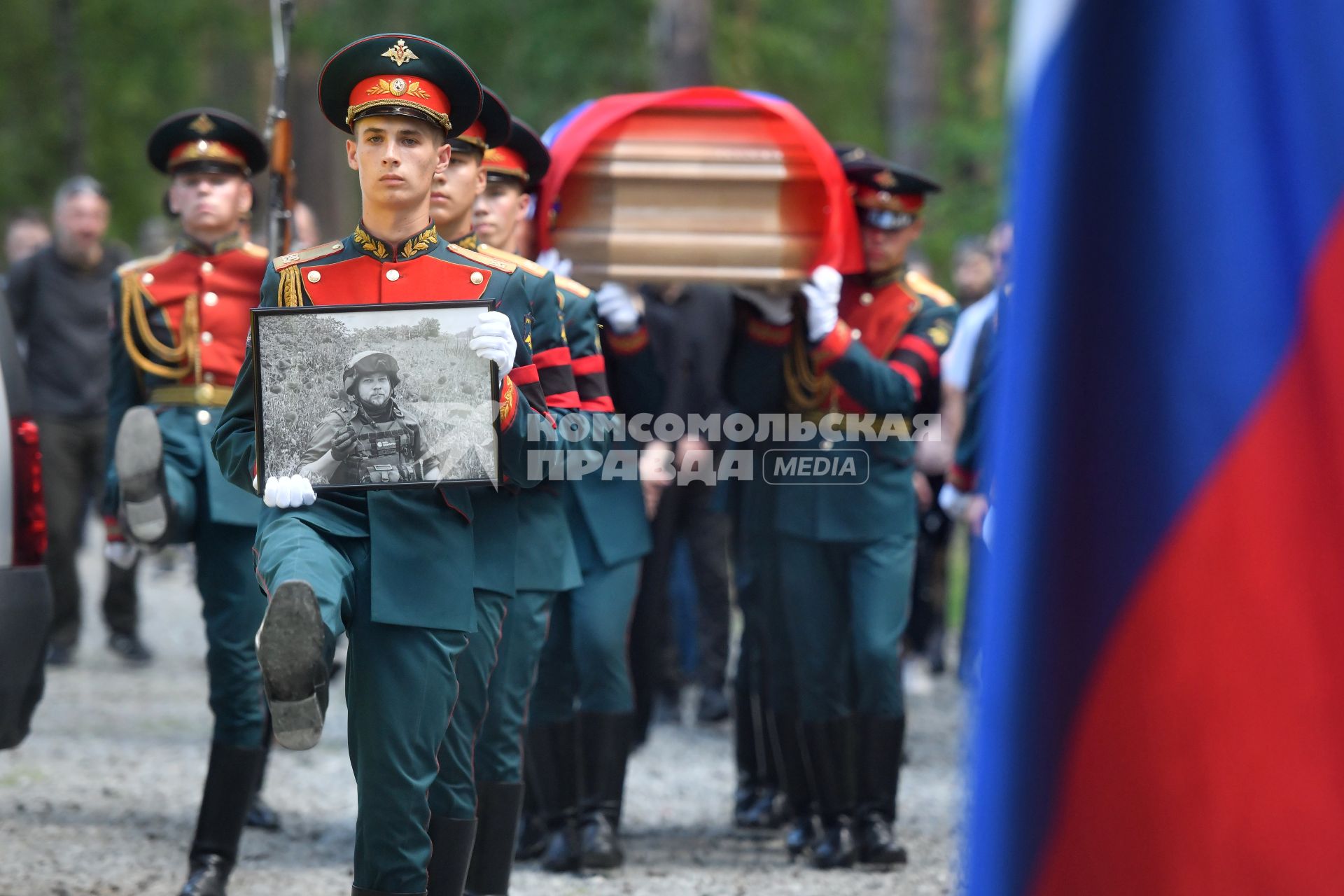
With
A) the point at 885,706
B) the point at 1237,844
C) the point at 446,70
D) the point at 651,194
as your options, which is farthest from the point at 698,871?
the point at 1237,844

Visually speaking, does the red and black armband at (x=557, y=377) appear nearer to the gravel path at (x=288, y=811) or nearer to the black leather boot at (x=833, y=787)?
the gravel path at (x=288, y=811)

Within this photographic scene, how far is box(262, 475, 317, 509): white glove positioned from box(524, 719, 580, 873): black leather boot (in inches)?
98.1

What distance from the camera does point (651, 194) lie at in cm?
561

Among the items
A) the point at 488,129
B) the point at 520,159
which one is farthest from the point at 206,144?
the point at 488,129

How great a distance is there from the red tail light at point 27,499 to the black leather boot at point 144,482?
261mm

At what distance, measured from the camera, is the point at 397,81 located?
382cm

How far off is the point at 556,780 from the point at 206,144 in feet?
7.73

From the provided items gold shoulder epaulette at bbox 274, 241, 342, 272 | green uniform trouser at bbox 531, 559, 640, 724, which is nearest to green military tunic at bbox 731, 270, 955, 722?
green uniform trouser at bbox 531, 559, 640, 724

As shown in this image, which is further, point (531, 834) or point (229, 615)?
point (531, 834)

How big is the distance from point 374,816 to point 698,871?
2.48 meters

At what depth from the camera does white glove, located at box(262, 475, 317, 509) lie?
359 cm

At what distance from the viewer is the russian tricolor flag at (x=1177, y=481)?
1953mm

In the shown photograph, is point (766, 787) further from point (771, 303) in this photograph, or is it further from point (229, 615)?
point (229, 615)

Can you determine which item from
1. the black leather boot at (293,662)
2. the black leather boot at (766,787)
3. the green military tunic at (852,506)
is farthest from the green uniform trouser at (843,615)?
the black leather boot at (293,662)
